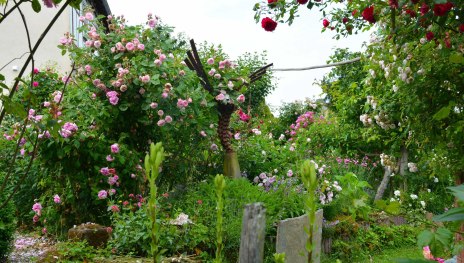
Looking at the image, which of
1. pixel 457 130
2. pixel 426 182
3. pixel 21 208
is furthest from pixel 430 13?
pixel 426 182

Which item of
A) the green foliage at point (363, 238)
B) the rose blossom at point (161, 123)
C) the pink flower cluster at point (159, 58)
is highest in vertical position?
the pink flower cluster at point (159, 58)

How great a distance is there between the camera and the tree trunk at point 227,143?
712 cm

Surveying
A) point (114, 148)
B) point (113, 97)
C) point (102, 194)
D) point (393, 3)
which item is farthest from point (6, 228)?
point (393, 3)

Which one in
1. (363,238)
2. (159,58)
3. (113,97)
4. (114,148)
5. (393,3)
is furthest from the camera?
(363,238)

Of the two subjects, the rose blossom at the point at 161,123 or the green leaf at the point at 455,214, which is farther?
the rose blossom at the point at 161,123

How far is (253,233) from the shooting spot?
1.62 m

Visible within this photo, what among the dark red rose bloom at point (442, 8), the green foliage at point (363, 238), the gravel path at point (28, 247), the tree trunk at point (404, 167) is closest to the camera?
the dark red rose bloom at point (442, 8)

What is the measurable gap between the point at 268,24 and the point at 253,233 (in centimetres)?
219

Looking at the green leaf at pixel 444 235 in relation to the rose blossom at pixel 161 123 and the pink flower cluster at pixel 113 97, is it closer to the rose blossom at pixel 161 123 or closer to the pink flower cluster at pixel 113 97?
the rose blossom at pixel 161 123

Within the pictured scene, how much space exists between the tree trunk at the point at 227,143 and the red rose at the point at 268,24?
11.5 ft

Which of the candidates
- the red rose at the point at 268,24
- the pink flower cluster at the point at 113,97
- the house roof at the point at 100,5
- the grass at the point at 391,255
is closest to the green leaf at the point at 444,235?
the red rose at the point at 268,24

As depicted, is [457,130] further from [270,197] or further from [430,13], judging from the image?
[270,197]

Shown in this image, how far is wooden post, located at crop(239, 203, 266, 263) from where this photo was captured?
1.53 metres

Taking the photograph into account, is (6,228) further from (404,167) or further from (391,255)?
(404,167)
